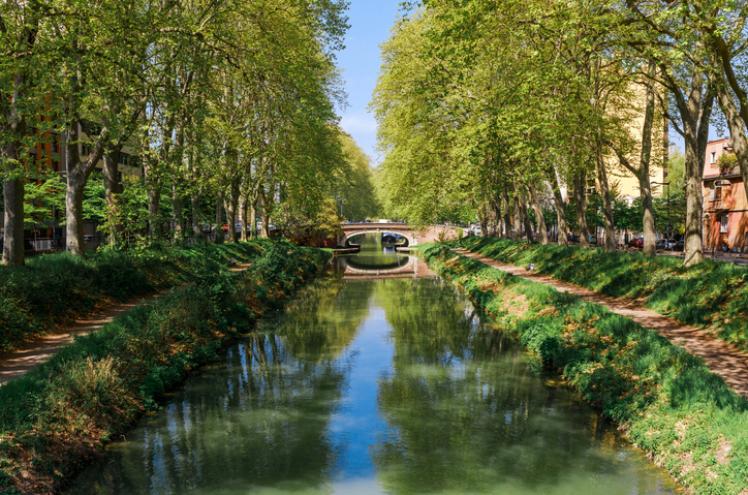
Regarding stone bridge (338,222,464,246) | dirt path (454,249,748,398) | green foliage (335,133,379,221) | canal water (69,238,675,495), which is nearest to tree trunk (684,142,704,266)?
dirt path (454,249,748,398)

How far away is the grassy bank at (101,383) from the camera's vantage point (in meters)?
10.3

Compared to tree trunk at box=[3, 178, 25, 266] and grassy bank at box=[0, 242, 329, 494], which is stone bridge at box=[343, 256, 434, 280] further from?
tree trunk at box=[3, 178, 25, 266]

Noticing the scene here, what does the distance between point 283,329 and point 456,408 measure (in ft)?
41.0

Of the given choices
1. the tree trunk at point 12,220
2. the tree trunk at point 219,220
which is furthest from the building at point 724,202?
the tree trunk at point 12,220

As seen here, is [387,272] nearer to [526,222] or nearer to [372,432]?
[526,222]

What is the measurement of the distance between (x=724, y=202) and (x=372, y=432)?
5110 centimetres

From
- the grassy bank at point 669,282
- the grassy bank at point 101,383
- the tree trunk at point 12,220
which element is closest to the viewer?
the grassy bank at point 101,383

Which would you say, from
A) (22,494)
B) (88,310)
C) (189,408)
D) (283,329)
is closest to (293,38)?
(283,329)

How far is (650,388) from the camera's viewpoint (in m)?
13.3

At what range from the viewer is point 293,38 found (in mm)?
29562

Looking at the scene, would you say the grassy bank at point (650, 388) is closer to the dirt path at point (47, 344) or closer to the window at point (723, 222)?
the dirt path at point (47, 344)

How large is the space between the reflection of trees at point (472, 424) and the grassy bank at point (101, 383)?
5943 mm

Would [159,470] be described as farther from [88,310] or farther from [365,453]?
[88,310]

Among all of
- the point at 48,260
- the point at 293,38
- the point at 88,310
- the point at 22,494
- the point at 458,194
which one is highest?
the point at 293,38
